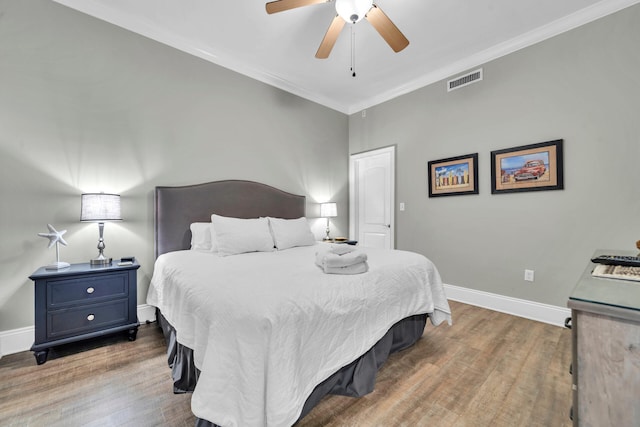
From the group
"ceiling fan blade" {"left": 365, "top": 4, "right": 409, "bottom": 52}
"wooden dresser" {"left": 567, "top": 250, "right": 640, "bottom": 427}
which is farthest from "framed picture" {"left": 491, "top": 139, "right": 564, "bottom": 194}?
"wooden dresser" {"left": 567, "top": 250, "right": 640, "bottom": 427}

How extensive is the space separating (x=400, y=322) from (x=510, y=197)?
2.06 meters

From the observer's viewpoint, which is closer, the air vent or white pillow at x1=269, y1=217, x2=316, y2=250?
white pillow at x1=269, y1=217, x2=316, y2=250

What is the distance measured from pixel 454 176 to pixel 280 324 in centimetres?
312

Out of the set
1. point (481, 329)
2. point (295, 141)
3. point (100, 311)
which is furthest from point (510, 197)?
point (100, 311)

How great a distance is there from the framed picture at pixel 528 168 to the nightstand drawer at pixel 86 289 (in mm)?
3911

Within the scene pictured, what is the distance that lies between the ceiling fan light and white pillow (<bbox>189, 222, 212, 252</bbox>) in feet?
7.62

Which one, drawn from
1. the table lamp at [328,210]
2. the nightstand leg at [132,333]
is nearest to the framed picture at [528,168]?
the table lamp at [328,210]

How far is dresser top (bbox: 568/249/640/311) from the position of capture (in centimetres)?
77

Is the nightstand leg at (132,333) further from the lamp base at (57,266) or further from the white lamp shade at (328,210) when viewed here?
the white lamp shade at (328,210)

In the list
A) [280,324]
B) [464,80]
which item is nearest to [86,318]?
[280,324]

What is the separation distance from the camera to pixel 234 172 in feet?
11.3

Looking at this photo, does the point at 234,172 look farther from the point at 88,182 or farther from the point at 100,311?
the point at 100,311

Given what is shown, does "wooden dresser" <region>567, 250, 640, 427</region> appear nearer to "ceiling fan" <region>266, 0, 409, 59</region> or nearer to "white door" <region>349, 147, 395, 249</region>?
"ceiling fan" <region>266, 0, 409, 59</region>

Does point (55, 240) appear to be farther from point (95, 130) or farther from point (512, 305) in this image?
point (512, 305)
